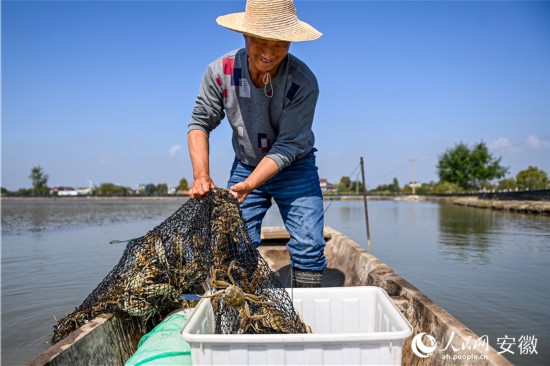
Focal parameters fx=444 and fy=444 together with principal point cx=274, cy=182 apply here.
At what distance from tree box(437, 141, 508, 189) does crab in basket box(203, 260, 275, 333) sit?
6529 centimetres

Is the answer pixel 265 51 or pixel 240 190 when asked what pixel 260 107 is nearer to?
pixel 265 51

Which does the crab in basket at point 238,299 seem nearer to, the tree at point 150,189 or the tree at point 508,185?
the tree at point 508,185

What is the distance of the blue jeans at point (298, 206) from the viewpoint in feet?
9.37

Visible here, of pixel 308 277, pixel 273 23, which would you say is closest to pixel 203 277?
pixel 308 277

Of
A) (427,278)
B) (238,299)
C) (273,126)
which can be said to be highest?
(273,126)

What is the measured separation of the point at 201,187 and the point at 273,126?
761mm

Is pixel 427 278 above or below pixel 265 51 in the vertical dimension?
below

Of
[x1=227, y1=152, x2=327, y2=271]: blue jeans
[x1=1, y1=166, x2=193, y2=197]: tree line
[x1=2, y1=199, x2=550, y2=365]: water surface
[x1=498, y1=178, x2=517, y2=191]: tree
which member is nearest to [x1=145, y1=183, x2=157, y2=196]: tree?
[x1=1, y1=166, x2=193, y2=197]: tree line

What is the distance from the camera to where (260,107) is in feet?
9.38

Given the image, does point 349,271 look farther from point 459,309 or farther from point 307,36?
point 307,36

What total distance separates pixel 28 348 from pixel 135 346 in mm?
2181

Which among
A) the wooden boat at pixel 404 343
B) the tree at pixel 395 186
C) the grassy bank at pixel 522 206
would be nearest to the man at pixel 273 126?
the wooden boat at pixel 404 343

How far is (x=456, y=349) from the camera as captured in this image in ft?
6.35

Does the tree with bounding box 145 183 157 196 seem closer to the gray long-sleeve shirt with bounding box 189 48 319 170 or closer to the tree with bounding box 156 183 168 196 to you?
the tree with bounding box 156 183 168 196
